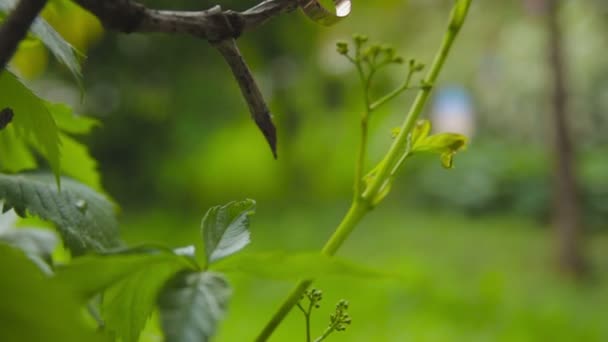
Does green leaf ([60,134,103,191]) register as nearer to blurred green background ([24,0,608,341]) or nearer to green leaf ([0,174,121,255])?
green leaf ([0,174,121,255])

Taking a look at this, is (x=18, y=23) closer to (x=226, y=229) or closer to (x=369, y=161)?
(x=226, y=229)

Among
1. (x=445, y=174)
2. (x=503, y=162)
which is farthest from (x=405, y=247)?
(x=503, y=162)

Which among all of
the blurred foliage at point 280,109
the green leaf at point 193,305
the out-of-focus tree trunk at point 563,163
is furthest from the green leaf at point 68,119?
the out-of-focus tree trunk at point 563,163

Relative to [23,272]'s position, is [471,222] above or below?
below

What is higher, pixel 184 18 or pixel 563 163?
pixel 184 18

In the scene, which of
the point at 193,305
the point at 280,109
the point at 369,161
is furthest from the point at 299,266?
the point at 280,109

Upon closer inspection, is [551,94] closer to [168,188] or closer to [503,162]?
[503,162]
